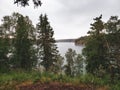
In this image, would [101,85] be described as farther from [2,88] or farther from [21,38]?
[21,38]

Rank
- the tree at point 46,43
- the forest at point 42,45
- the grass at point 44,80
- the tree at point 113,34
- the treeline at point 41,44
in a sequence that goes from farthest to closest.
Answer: the tree at point 46,43 < the tree at point 113,34 < the treeline at point 41,44 < the forest at point 42,45 < the grass at point 44,80

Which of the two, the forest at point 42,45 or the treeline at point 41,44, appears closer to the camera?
the forest at point 42,45

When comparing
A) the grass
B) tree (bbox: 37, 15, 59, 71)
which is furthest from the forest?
the grass

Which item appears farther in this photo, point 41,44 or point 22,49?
point 41,44

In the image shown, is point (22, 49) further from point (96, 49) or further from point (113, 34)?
point (113, 34)

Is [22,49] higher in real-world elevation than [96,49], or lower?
higher

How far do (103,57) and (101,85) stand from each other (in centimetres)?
2767

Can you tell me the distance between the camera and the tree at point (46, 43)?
5012cm

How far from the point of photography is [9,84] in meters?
13.8

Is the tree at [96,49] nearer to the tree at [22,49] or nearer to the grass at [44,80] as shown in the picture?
the tree at [22,49]

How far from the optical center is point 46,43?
5050 centimetres

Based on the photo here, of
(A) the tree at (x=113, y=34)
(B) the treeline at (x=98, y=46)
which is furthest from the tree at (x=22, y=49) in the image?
(A) the tree at (x=113, y=34)

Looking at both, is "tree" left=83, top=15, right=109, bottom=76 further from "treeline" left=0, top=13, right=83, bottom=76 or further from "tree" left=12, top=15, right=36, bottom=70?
"tree" left=12, top=15, right=36, bottom=70

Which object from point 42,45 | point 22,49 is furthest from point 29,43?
point 42,45
